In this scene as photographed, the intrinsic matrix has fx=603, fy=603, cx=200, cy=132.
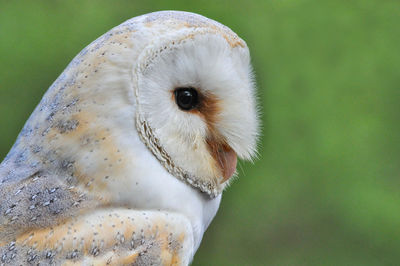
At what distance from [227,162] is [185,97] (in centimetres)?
20

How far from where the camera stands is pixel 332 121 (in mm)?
3082

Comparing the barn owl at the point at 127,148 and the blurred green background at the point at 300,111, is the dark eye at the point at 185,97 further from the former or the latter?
the blurred green background at the point at 300,111

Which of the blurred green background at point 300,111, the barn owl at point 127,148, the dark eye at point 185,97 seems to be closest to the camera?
the barn owl at point 127,148

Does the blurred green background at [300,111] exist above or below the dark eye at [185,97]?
below

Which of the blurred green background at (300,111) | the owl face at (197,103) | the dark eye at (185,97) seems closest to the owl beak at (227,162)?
the owl face at (197,103)

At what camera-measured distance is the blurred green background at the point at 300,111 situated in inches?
113

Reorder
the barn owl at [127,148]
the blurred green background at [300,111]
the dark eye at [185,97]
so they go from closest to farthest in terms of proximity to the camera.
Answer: the barn owl at [127,148] < the dark eye at [185,97] < the blurred green background at [300,111]

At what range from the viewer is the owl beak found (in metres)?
1.44

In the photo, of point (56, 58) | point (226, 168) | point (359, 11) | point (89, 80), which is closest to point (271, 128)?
point (359, 11)

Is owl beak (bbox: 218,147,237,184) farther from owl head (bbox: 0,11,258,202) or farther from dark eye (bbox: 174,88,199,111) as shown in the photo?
dark eye (bbox: 174,88,199,111)

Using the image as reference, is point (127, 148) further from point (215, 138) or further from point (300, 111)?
point (300, 111)

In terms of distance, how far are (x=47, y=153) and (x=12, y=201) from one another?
0.41ft

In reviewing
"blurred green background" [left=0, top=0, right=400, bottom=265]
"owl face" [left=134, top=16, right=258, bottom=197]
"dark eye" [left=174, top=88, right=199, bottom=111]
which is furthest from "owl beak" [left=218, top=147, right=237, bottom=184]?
"blurred green background" [left=0, top=0, right=400, bottom=265]

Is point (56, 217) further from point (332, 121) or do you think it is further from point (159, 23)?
point (332, 121)
